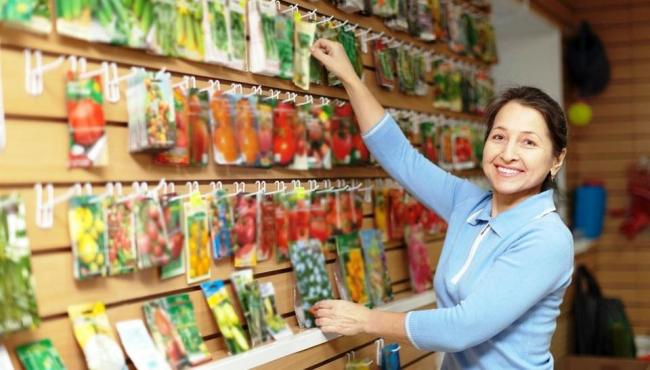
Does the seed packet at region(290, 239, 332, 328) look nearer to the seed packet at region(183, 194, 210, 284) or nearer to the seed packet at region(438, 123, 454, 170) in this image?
the seed packet at region(183, 194, 210, 284)

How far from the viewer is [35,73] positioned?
171cm

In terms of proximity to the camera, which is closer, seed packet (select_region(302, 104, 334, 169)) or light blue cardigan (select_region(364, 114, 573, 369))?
light blue cardigan (select_region(364, 114, 573, 369))

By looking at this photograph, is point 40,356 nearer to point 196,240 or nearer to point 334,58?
point 196,240

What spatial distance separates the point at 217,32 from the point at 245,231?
0.60 meters

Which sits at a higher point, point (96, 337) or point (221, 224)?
point (221, 224)

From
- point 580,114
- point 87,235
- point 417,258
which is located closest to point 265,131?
point 87,235

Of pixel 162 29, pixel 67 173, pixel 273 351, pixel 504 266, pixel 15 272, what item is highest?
pixel 162 29

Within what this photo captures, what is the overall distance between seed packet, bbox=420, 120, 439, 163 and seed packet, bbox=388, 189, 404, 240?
0.30 m

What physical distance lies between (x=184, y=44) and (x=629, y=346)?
438 centimetres

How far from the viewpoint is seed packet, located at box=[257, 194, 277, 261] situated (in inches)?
92.3

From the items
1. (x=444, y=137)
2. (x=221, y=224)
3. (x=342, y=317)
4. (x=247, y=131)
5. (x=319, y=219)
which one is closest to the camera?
(x=221, y=224)

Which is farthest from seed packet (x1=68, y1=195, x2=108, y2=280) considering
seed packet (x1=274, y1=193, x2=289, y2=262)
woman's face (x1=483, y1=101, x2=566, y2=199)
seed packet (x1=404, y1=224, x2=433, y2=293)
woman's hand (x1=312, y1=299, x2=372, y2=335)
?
seed packet (x1=404, y1=224, x2=433, y2=293)

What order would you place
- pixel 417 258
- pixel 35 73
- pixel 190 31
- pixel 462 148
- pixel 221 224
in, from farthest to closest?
pixel 462 148, pixel 417 258, pixel 221 224, pixel 190 31, pixel 35 73

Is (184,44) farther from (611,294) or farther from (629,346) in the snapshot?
(611,294)
